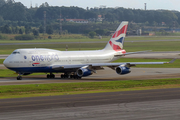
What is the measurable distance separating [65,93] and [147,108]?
38.1 feet

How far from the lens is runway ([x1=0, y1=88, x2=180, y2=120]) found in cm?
2500

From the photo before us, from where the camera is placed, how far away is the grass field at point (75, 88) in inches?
1473

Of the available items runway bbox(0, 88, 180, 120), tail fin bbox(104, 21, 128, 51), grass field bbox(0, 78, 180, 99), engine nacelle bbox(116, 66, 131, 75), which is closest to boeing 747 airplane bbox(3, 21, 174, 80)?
engine nacelle bbox(116, 66, 131, 75)

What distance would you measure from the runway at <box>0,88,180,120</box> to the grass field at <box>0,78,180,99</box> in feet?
11.9

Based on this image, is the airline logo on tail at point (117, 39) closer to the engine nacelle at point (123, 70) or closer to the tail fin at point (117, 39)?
the tail fin at point (117, 39)

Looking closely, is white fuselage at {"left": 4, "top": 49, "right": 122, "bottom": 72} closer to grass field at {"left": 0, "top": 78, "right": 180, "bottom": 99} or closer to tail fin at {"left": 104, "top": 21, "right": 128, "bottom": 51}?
tail fin at {"left": 104, "top": 21, "right": 128, "bottom": 51}

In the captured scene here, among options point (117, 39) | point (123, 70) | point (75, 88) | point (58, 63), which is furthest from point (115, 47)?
point (75, 88)

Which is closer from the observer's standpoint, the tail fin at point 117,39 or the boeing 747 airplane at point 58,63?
the boeing 747 airplane at point 58,63

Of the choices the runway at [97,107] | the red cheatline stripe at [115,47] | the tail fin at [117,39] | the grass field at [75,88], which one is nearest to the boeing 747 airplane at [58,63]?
the tail fin at [117,39]

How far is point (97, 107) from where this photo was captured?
2845 centimetres

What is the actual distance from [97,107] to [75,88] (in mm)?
13006

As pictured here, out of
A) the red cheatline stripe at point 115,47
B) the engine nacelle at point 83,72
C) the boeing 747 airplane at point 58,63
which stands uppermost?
the red cheatline stripe at point 115,47

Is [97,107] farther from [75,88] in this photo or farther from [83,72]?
[83,72]

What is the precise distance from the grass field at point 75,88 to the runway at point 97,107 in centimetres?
362
